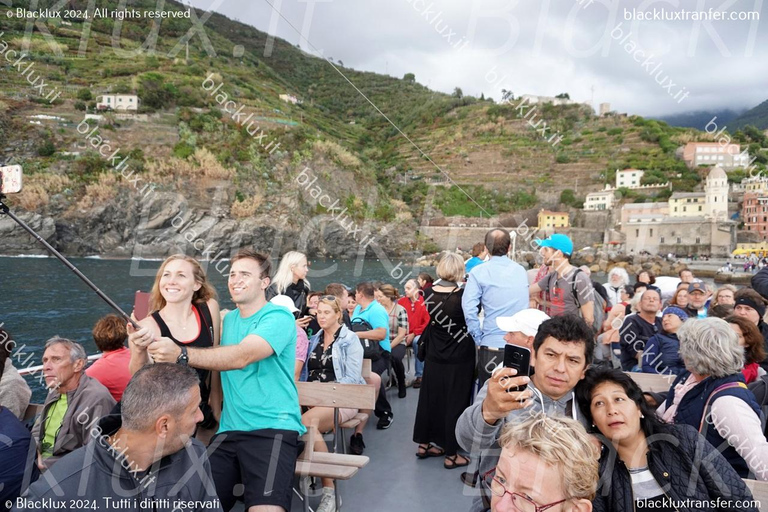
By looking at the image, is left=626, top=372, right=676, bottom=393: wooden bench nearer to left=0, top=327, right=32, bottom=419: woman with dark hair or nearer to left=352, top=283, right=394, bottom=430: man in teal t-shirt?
left=352, top=283, right=394, bottom=430: man in teal t-shirt

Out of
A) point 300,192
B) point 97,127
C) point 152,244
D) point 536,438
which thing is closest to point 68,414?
point 536,438

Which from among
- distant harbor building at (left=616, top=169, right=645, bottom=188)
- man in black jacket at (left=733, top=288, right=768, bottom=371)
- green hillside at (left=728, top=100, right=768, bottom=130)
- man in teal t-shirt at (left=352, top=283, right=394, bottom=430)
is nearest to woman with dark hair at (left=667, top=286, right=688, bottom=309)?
man in black jacket at (left=733, top=288, right=768, bottom=371)

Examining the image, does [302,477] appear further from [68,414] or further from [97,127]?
[97,127]

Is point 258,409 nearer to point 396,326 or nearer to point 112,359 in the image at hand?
point 112,359

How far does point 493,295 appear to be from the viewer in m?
3.39

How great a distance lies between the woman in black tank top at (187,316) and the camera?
81.0 inches

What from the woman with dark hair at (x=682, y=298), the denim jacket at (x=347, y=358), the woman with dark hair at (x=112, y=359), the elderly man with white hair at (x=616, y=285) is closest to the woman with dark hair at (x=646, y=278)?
the elderly man with white hair at (x=616, y=285)

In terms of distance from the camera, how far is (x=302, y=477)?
2576mm

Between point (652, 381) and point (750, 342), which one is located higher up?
point (750, 342)

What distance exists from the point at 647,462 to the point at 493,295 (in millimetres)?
1784

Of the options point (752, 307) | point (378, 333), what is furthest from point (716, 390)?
point (378, 333)

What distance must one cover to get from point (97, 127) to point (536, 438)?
62573 millimetres

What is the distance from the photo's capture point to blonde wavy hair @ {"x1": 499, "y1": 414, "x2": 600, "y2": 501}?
1178mm

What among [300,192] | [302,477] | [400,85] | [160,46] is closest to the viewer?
[302,477]
